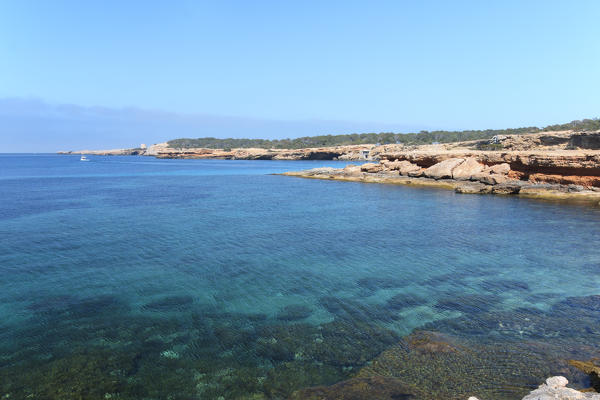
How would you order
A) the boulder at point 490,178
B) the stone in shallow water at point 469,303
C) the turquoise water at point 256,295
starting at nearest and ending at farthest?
the turquoise water at point 256,295, the stone in shallow water at point 469,303, the boulder at point 490,178

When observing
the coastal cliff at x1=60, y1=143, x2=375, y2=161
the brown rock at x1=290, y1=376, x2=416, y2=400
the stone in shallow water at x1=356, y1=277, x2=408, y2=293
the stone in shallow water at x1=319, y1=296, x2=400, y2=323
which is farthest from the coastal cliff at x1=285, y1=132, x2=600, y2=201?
the coastal cliff at x1=60, y1=143, x2=375, y2=161

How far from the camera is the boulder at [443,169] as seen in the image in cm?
4812

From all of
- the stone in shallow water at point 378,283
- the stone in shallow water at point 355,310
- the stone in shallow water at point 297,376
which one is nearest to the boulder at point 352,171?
the stone in shallow water at point 378,283

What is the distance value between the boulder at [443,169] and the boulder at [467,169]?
54cm

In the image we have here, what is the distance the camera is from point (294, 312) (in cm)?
1109

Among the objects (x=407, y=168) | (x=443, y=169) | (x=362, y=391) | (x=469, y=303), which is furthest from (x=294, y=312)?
(x=407, y=168)

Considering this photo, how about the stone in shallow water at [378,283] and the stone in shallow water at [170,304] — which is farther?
the stone in shallow water at [378,283]

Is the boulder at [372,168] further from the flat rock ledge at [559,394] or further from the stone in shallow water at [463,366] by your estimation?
the flat rock ledge at [559,394]

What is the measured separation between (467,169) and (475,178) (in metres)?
2.93

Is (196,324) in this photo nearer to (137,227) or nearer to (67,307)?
(67,307)

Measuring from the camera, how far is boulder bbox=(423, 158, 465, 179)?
158 feet

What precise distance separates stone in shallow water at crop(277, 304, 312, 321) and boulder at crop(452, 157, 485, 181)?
40720 millimetres

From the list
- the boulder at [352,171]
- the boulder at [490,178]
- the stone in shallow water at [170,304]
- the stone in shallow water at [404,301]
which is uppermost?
the boulder at [352,171]

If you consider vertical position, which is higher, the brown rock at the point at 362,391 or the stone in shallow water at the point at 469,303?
the brown rock at the point at 362,391
